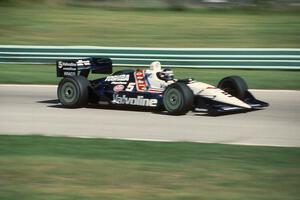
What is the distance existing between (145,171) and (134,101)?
19.1ft

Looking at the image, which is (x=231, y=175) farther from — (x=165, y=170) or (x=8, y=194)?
(x=8, y=194)

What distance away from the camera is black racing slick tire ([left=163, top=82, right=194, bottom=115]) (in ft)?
39.9

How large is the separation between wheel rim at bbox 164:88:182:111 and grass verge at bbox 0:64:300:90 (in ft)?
15.5

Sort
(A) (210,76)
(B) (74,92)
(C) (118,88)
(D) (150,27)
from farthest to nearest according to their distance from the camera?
(D) (150,27) → (A) (210,76) → (B) (74,92) → (C) (118,88)

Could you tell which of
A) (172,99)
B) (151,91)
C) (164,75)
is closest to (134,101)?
(151,91)

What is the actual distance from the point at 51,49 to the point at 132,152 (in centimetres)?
1271

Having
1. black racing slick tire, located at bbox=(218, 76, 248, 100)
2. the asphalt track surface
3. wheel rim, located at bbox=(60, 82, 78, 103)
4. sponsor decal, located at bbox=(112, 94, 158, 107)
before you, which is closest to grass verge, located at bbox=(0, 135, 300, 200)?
the asphalt track surface

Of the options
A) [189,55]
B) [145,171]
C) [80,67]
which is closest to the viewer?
[145,171]

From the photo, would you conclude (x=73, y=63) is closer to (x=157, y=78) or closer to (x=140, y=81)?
(x=140, y=81)

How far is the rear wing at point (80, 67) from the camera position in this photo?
13992 mm

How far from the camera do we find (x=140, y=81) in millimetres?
13023

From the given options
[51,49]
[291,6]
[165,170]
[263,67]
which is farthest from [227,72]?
[291,6]

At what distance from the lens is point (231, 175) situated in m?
7.04

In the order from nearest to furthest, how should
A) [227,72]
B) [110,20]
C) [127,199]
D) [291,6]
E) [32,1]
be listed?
[127,199]
[227,72]
[110,20]
[291,6]
[32,1]
